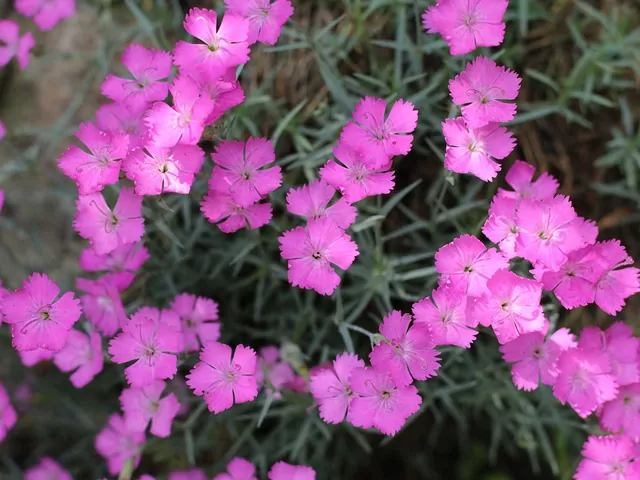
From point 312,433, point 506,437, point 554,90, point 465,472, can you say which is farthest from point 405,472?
point 554,90

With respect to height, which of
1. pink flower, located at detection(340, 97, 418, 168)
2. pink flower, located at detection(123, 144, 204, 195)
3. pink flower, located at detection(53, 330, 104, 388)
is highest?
pink flower, located at detection(123, 144, 204, 195)

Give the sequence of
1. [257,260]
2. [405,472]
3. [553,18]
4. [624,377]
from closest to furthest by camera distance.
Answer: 1. [624,377]
2. [257,260]
3. [553,18]
4. [405,472]

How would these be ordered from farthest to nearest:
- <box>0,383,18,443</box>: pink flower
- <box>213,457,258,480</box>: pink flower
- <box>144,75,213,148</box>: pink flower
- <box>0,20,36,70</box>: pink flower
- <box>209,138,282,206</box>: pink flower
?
<box>0,20,36,70</box>: pink flower, <box>0,383,18,443</box>: pink flower, <box>213,457,258,480</box>: pink flower, <box>209,138,282,206</box>: pink flower, <box>144,75,213,148</box>: pink flower

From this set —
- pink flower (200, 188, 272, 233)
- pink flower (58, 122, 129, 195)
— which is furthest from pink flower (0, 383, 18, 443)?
pink flower (200, 188, 272, 233)

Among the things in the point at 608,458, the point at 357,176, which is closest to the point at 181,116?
the point at 357,176

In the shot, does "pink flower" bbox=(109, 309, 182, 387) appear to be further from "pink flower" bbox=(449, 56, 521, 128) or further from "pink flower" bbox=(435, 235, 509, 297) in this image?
"pink flower" bbox=(449, 56, 521, 128)

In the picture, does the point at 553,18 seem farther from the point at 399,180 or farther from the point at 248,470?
the point at 248,470

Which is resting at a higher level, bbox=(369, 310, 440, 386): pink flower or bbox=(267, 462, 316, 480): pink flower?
bbox=(369, 310, 440, 386): pink flower
